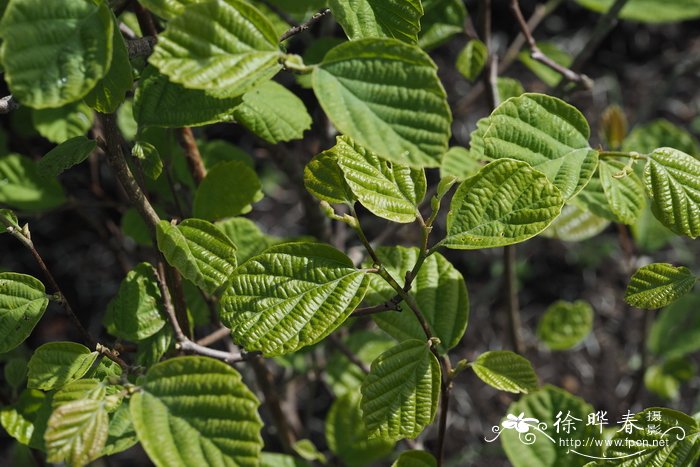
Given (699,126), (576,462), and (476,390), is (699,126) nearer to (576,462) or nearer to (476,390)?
(476,390)

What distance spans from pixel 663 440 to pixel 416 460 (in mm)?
347

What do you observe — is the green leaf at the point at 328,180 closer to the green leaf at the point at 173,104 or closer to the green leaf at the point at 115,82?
the green leaf at the point at 173,104

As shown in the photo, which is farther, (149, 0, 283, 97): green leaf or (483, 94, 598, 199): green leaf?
(483, 94, 598, 199): green leaf

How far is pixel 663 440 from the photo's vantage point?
984 millimetres

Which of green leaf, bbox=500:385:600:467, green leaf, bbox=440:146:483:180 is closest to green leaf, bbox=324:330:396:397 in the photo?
green leaf, bbox=500:385:600:467

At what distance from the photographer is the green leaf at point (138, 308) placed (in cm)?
102

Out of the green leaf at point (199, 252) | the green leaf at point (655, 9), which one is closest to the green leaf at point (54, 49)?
the green leaf at point (199, 252)

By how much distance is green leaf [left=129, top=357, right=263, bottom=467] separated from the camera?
30.0 inches

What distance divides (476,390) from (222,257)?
1602mm

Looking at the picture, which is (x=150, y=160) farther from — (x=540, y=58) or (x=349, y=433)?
(x=349, y=433)

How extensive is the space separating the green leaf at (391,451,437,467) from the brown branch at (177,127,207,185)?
602 millimetres

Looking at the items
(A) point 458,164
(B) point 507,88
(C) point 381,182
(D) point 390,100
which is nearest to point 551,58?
(B) point 507,88

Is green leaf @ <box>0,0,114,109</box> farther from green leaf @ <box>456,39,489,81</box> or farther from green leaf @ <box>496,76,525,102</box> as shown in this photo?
green leaf @ <box>496,76,525,102</box>

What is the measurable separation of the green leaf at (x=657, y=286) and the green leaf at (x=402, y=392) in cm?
29
